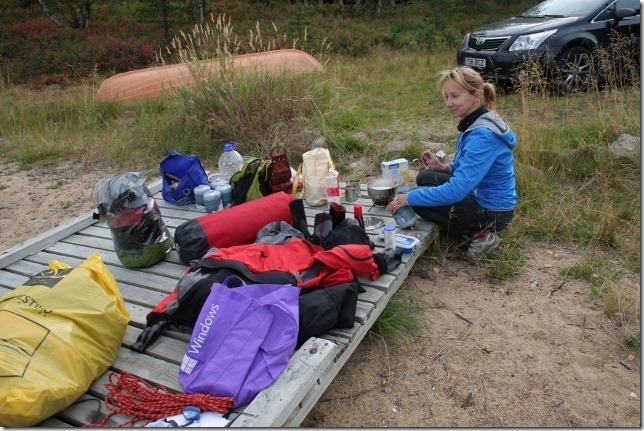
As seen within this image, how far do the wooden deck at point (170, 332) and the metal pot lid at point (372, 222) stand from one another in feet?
0.18

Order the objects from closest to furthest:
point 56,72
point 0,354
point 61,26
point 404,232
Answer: point 0,354 → point 404,232 → point 56,72 → point 61,26

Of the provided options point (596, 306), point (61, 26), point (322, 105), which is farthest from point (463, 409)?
point (61, 26)

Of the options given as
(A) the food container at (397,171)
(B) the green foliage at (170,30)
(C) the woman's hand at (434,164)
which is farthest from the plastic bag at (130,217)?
(B) the green foliage at (170,30)

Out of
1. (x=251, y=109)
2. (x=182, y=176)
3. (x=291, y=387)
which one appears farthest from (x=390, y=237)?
(x=251, y=109)

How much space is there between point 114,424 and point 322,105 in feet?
16.6

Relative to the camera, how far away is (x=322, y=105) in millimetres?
6621

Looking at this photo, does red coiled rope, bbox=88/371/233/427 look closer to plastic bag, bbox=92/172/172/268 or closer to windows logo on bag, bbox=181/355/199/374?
windows logo on bag, bbox=181/355/199/374

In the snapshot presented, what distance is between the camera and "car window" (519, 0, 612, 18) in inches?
297

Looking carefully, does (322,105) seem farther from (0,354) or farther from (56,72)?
(56,72)

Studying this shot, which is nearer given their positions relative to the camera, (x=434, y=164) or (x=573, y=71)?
(x=434, y=164)

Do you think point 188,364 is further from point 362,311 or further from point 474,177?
point 474,177

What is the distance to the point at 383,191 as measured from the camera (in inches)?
159

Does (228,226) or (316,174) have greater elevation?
(316,174)

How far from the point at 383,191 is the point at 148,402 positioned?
7.77 ft
